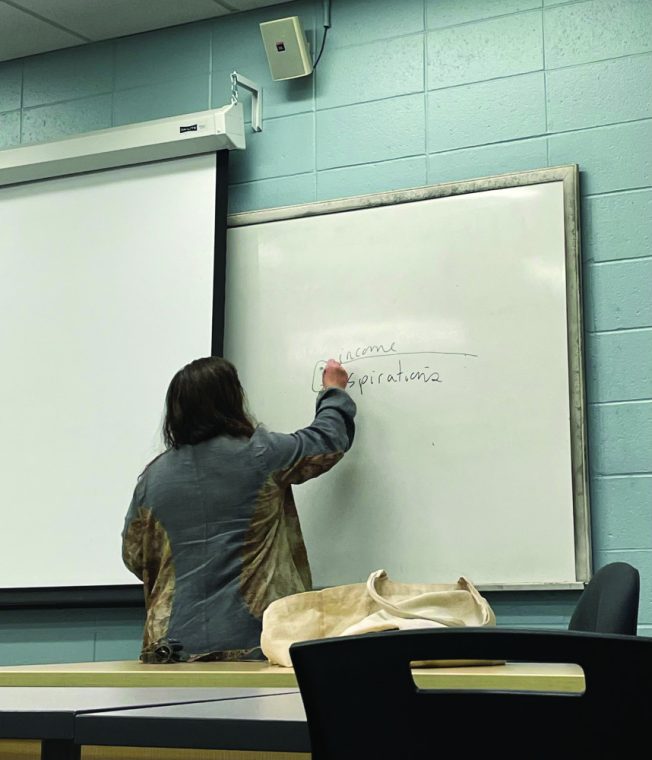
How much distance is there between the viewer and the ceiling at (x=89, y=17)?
134 inches

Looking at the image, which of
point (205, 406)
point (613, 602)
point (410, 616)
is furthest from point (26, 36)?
point (613, 602)

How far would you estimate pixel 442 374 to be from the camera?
9.59 ft

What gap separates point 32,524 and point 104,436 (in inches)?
14.2

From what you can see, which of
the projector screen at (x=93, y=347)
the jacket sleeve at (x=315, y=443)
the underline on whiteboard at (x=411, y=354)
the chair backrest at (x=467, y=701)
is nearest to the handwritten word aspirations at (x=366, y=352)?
the underline on whiteboard at (x=411, y=354)

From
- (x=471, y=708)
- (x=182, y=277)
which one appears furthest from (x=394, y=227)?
(x=471, y=708)

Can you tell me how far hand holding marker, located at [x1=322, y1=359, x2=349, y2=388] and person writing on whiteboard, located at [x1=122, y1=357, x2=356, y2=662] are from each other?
0.29 m

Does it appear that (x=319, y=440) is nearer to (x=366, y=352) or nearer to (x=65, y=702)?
(x=366, y=352)

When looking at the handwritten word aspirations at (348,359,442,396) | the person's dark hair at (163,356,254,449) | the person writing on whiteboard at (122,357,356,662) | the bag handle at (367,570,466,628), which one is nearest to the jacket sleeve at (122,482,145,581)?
the person writing on whiteboard at (122,357,356,662)

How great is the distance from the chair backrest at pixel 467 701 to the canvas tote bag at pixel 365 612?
1062 millimetres

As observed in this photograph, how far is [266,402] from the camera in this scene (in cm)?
316

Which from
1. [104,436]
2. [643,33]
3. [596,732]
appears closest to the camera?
[596,732]

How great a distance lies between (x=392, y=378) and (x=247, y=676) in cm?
124

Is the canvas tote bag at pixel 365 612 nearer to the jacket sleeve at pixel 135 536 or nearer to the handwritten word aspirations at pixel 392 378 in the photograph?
the jacket sleeve at pixel 135 536

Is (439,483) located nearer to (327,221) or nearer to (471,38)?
(327,221)
